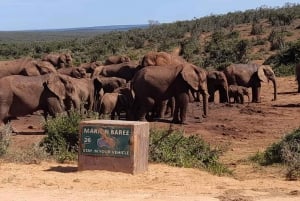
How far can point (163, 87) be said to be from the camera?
20.9 metres

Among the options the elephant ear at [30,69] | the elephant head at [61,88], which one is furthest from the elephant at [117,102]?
the elephant ear at [30,69]

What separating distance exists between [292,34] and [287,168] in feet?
127

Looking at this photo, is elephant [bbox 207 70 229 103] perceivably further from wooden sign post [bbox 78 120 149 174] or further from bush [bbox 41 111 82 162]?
wooden sign post [bbox 78 120 149 174]

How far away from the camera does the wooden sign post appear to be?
11.6m

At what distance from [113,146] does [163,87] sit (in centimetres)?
936

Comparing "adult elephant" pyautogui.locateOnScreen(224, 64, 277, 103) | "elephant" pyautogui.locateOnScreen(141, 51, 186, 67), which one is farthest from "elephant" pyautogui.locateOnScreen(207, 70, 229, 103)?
"elephant" pyautogui.locateOnScreen(141, 51, 186, 67)

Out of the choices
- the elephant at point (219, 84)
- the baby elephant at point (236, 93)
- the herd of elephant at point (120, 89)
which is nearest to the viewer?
the herd of elephant at point (120, 89)

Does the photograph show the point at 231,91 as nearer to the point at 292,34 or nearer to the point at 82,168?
the point at 82,168

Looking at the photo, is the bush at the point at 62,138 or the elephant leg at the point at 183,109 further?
the elephant leg at the point at 183,109

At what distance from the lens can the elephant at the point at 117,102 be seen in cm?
2070

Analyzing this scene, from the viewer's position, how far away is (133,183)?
431 inches

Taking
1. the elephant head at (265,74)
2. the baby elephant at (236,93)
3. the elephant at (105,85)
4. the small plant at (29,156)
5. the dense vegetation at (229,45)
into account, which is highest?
the dense vegetation at (229,45)

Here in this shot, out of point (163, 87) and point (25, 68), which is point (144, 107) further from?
point (25, 68)

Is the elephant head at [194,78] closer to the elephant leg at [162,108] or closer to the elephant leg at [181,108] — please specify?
the elephant leg at [181,108]
